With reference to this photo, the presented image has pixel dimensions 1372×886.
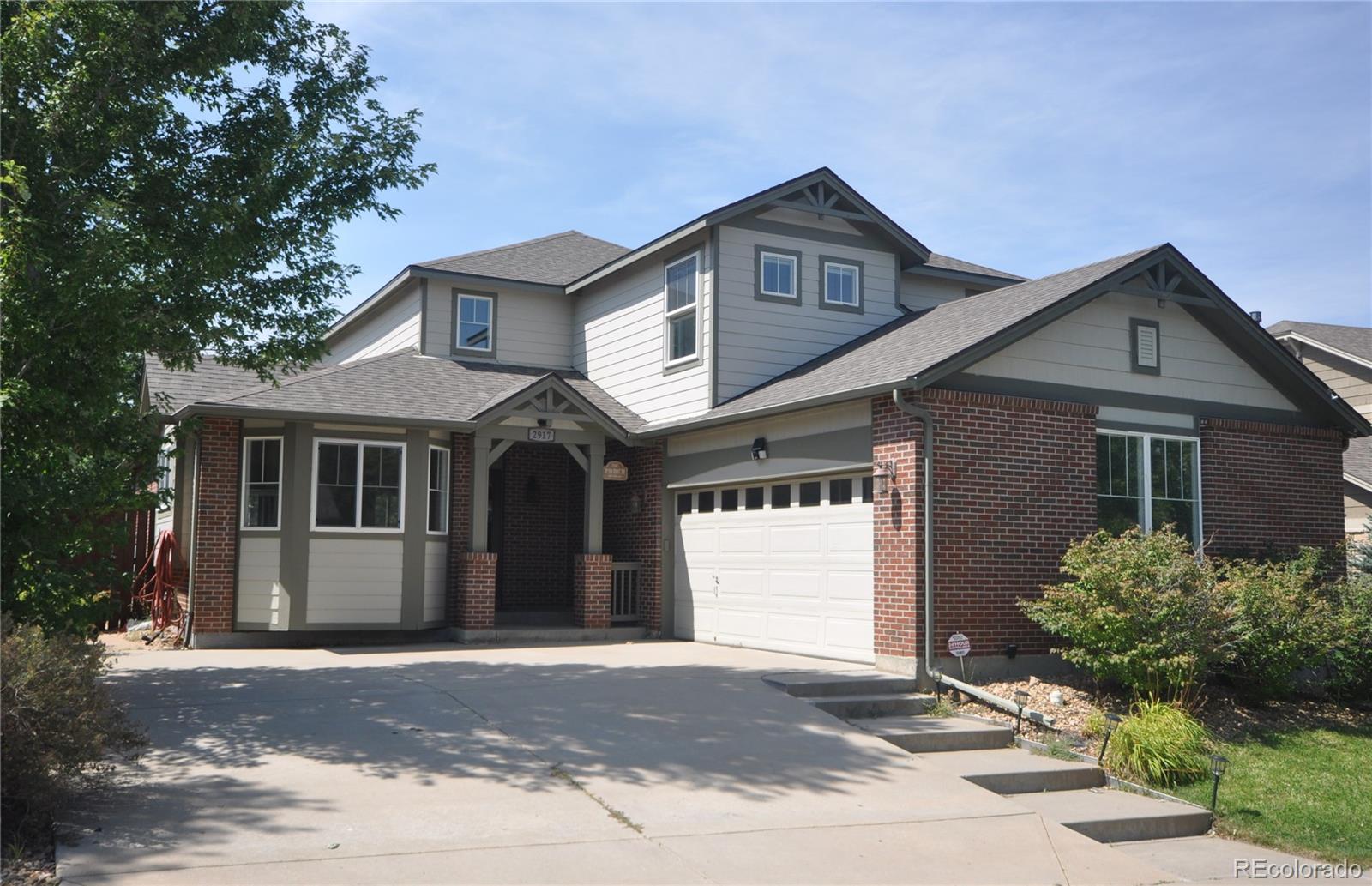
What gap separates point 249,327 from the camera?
460 inches

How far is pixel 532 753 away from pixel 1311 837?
6.10 meters

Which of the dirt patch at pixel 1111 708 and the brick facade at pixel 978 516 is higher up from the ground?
the brick facade at pixel 978 516

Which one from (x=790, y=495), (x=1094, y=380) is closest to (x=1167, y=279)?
(x=1094, y=380)

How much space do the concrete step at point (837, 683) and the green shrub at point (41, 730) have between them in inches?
252

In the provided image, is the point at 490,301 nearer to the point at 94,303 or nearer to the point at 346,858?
the point at 94,303

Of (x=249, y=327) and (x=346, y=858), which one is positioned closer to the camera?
(x=346, y=858)

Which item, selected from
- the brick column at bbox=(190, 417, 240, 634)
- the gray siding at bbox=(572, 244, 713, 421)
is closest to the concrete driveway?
the brick column at bbox=(190, 417, 240, 634)

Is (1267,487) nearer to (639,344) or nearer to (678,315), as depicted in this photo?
(678,315)

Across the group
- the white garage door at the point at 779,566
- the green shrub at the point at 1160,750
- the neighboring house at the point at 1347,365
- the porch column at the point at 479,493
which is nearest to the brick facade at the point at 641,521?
the white garage door at the point at 779,566

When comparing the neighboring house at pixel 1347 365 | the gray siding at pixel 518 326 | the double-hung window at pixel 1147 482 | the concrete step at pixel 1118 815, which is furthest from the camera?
the neighboring house at pixel 1347 365

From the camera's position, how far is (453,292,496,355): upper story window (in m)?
19.7

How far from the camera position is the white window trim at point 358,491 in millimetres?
15578

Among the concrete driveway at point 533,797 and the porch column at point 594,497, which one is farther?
the porch column at point 594,497

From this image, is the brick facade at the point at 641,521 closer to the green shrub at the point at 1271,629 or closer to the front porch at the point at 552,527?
the front porch at the point at 552,527
